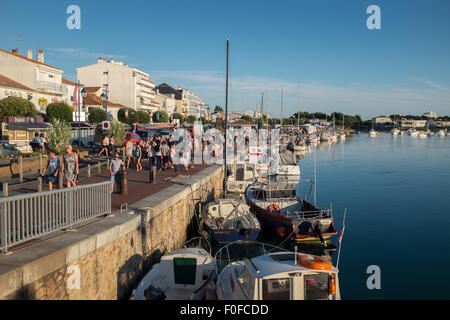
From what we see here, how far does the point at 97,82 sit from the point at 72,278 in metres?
86.0

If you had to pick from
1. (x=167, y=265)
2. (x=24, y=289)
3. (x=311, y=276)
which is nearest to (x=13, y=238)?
(x=24, y=289)

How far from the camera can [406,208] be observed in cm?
2588

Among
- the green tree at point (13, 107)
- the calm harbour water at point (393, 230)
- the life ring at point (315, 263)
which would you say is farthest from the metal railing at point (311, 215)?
the green tree at point (13, 107)

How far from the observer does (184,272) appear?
9711mm

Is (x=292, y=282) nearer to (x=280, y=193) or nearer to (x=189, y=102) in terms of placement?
(x=280, y=193)

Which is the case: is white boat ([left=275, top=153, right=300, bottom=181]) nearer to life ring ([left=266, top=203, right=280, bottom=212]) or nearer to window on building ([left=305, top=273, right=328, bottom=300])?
life ring ([left=266, top=203, right=280, bottom=212])

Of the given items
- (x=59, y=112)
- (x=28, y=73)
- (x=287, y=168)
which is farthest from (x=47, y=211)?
(x=28, y=73)

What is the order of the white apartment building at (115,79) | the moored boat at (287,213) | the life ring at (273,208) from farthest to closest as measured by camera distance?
the white apartment building at (115,79) → the life ring at (273,208) → the moored boat at (287,213)

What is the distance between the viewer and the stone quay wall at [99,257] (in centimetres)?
632

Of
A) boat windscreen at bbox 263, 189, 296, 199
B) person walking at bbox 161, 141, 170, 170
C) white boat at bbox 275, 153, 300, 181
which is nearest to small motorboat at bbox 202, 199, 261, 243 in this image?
boat windscreen at bbox 263, 189, 296, 199

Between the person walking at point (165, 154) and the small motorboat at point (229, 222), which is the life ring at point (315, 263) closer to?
the small motorboat at point (229, 222)

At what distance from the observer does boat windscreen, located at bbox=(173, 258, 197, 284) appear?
9.69 metres

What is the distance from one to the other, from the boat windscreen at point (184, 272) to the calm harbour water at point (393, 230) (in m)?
5.46

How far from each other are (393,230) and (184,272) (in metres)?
14.9
